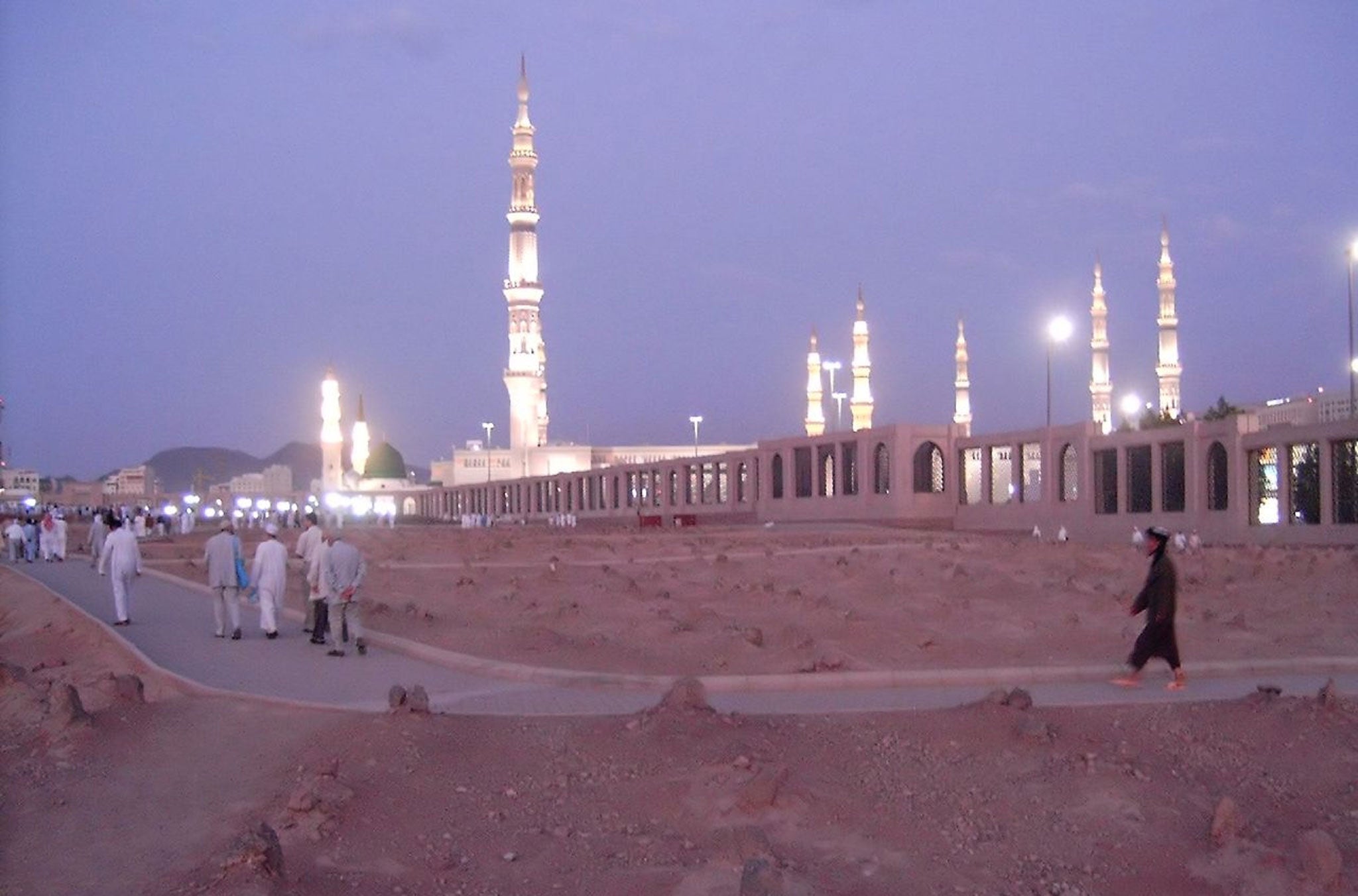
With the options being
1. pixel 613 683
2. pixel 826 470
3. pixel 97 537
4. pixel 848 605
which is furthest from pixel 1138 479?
pixel 613 683

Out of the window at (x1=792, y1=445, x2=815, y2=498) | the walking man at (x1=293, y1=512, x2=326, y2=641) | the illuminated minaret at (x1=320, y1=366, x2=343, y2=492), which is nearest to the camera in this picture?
the walking man at (x1=293, y1=512, x2=326, y2=641)

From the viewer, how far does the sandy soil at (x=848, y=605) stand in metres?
12.8

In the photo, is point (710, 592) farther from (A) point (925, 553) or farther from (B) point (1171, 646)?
(B) point (1171, 646)

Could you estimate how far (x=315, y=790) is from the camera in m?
7.27

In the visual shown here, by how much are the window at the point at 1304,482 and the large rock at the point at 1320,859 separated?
28.0 m

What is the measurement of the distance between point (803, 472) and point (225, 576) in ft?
123

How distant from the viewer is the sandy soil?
12.8 metres

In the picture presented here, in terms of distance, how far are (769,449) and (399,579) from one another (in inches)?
1207

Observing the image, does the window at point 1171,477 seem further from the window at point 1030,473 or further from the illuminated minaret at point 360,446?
the illuminated minaret at point 360,446

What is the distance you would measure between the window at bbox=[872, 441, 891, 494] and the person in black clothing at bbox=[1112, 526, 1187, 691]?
35.0 meters

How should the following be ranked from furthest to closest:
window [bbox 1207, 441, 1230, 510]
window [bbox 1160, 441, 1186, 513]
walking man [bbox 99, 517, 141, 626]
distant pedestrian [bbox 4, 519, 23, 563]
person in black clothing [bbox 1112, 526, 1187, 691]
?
window [bbox 1160, 441, 1186, 513] < window [bbox 1207, 441, 1230, 510] < distant pedestrian [bbox 4, 519, 23, 563] < walking man [bbox 99, 517, 141, 626] < person in black clothing [bbox 1112, 526, 1187, 691]

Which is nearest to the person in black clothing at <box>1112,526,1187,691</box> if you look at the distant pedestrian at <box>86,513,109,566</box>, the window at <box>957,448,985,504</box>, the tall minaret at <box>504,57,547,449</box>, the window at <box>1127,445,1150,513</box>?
the distant pedestrian at <box>86,513,109,566</box>

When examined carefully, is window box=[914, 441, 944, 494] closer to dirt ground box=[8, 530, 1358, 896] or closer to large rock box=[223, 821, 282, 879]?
dirt ground box=[8, 530, 1358, 896]

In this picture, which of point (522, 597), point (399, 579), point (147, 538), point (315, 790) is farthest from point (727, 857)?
point (147, 538)
